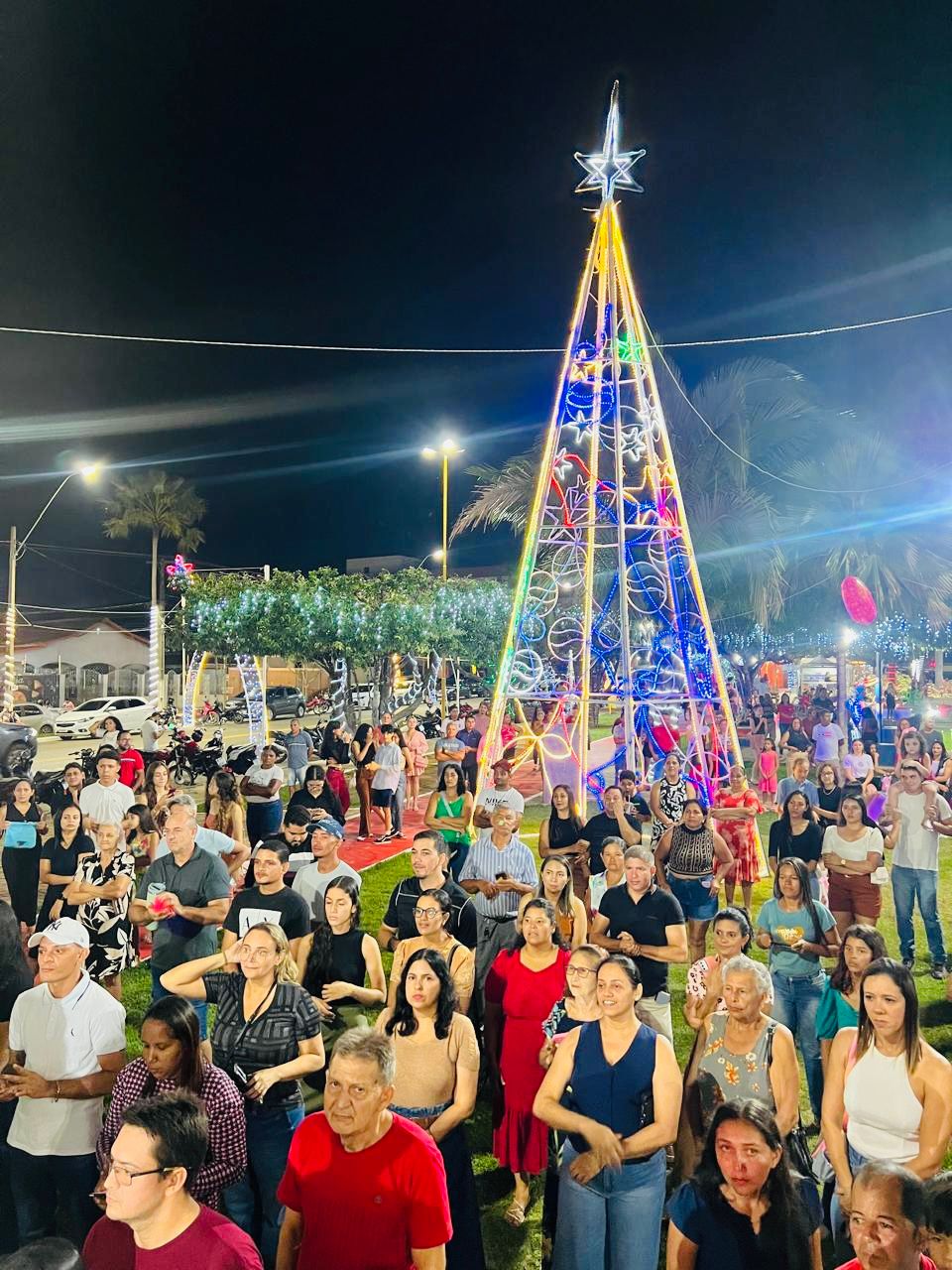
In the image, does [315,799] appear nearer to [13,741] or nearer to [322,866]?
[322,866]

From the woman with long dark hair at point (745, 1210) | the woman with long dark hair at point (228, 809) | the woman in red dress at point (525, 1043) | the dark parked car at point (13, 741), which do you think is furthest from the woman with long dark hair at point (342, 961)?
the dark parked car at point (13, 741)

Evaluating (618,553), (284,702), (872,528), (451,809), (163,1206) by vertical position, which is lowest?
(163,1206)

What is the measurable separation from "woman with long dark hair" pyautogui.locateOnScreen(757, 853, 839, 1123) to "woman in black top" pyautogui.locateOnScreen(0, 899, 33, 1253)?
3.85 metres

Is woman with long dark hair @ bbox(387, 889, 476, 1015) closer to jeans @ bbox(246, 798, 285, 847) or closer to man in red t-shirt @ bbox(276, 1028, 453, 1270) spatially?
man in red t-shirt @ bbox(276, 1028, 453, 1270)

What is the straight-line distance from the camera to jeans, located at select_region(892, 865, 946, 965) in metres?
7.39

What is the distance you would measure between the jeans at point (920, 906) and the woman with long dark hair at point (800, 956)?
264cm

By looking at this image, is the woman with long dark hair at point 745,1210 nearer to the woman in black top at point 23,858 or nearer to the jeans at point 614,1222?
the jeans at point 614,1222

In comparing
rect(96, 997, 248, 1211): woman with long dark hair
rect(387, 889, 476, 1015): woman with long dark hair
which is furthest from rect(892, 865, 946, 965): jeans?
rect(96, 997, 248, 1211): woman with long dark hair

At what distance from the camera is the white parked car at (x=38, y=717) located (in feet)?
111

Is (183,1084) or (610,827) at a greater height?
(610,827)

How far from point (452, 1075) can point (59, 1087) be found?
5.27 feet

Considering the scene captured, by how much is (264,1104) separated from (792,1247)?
2131 mm

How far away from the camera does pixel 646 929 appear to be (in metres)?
5.28

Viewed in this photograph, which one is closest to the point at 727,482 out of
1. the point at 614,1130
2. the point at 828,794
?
the point at 828,794
